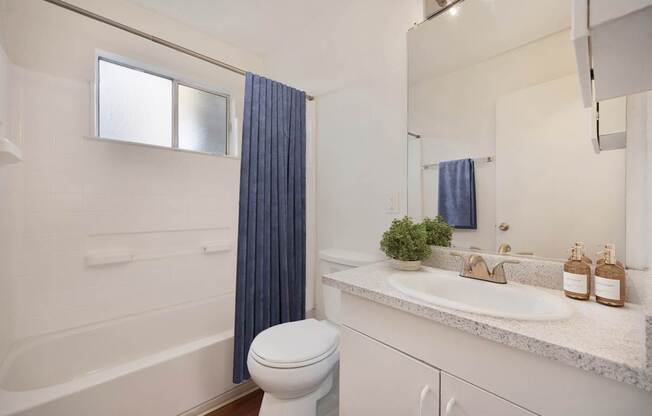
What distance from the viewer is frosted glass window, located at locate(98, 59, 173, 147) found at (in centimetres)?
181

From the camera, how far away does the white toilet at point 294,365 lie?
1.10 metres

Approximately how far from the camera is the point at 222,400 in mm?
1557

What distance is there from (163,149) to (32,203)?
0.75 meters

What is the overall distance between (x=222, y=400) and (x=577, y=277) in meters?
1.83

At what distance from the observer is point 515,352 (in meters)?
0.60

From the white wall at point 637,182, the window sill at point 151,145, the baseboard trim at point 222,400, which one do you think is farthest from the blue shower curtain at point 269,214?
the white wall at point 637,182

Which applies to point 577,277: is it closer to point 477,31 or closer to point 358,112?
point 477,31

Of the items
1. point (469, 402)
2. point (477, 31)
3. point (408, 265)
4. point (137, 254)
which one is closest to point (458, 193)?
point (408, 265)

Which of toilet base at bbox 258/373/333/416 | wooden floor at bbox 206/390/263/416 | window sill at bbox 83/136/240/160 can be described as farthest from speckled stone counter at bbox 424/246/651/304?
window sill at bbox 83/136/240/160

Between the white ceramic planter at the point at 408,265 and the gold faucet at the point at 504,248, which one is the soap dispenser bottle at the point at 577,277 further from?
the white ceramic planter at the point at 408,265

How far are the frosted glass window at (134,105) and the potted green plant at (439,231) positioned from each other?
2.02 m

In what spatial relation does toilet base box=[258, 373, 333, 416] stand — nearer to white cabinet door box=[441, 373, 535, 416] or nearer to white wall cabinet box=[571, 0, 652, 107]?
white cabinet door box=[441, 373, 535, 416]

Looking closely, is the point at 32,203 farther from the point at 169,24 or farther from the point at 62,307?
the point at 169,24

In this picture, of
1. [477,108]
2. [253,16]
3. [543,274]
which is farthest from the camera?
[253,16]
